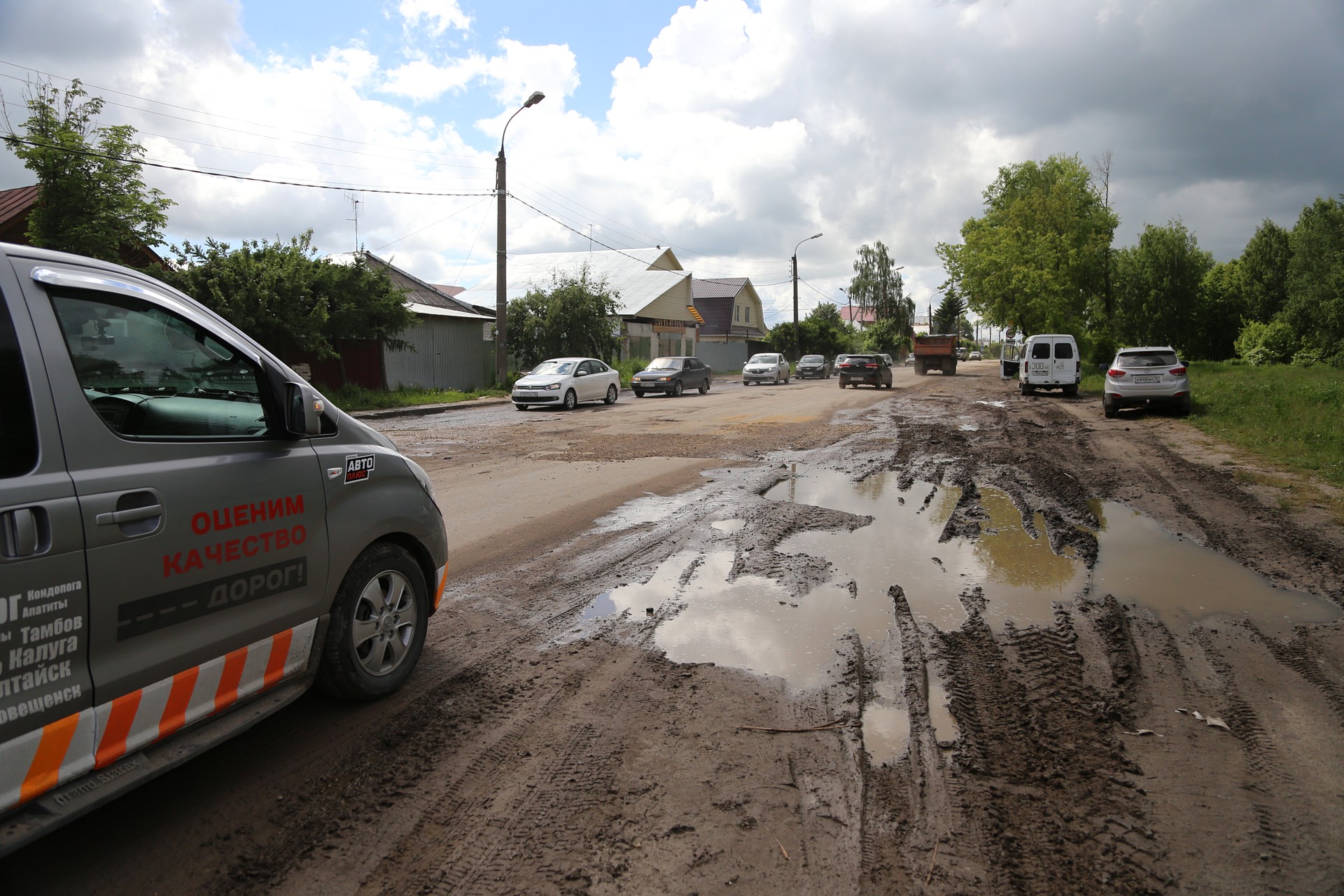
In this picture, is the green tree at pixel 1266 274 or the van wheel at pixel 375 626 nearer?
the van wheel at pixel 375 626

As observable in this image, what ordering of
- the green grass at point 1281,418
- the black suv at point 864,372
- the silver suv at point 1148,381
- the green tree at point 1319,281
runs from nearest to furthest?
the green grass at point 1281,418 → the silver suv at point 1148,381 → the black suv at point 864,372 → the green tree at point 1319,281

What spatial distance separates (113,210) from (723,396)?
1886cm

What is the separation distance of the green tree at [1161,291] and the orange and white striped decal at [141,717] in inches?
2328

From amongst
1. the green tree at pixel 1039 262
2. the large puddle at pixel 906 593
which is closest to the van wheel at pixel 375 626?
the large puddle at pixel 906 593

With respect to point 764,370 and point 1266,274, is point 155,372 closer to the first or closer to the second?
point 764,370

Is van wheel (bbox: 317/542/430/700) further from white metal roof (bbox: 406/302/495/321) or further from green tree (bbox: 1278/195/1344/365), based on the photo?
green tree (bbox: 1278/195/1344/365)

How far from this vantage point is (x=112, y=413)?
2617mm

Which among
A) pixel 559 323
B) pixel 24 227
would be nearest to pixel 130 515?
pixel 24 227

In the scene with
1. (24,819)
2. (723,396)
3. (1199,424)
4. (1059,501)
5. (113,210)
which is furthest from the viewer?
(723,396)

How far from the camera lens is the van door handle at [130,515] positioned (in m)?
2.38

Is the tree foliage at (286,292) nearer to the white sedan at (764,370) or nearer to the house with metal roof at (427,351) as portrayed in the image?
the house with metal roof at (427,351)

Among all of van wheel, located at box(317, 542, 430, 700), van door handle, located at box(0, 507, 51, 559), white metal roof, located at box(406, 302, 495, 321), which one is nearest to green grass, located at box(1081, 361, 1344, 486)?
van wheel, located at box(317, 542, 430, 700)

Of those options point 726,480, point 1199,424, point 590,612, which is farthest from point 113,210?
point 1199,424

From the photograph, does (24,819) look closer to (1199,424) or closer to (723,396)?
(1199,424)
